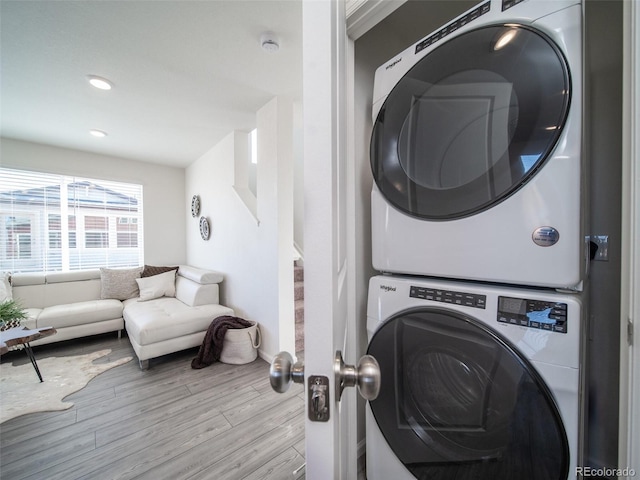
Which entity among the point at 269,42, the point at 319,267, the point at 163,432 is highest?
the point at 269,42

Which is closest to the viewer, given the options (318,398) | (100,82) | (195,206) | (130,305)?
(318,398)

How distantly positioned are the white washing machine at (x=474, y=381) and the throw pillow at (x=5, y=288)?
3.90 meters

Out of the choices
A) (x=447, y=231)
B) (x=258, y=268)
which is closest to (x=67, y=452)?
(x=258, y=268)

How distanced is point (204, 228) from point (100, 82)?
1876 mm

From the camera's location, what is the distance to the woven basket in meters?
2.23

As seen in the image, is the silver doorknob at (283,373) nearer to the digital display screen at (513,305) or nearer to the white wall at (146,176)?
the digital display screen at (513,305)

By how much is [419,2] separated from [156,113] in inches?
95.1

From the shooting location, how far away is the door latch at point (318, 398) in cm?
34

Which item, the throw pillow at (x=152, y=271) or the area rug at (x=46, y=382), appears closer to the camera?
the area rug at (x=46, y=382)

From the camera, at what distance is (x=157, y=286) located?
10.5 ft

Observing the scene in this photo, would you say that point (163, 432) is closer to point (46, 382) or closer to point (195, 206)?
point (46, 382)

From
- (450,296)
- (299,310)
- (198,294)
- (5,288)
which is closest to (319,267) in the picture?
(450,296)

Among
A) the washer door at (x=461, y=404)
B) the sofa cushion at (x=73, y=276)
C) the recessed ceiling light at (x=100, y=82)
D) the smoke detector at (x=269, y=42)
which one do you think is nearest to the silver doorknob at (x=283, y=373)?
the washer door at (x=461, y=404)

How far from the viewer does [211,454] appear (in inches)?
49.8
